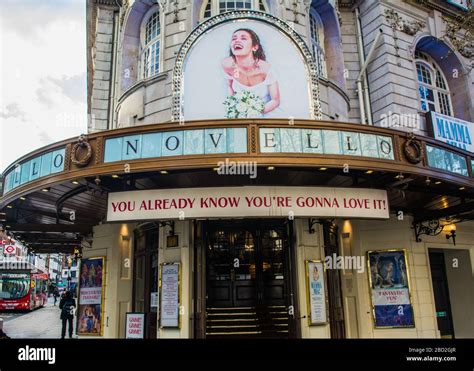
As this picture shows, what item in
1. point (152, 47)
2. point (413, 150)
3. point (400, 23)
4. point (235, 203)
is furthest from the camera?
point (400, 23)

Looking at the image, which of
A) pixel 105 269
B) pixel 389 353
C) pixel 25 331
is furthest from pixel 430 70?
pixel 25 331

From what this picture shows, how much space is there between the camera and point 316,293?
10422 millimetres

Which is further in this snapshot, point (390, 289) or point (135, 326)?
point (390, 289)

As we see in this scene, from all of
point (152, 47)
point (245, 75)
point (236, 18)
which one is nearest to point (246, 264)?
point (245, 75)

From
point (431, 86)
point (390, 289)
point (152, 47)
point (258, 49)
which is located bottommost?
point (390, 289)

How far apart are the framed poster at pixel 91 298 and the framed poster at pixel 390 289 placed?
8268 mm

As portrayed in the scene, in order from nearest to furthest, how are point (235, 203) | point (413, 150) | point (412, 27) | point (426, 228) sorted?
point (235, 203)
point (413, 150)
point (426, 228)
point (412, 27)

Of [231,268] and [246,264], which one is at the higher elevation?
[246,264]

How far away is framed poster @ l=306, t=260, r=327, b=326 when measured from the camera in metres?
10.2

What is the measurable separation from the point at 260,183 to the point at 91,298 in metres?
7.02

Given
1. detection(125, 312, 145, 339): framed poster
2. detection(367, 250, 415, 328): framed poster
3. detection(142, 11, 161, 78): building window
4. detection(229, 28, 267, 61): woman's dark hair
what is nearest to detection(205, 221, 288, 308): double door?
detection(125, 312, 145, 339): framed poster

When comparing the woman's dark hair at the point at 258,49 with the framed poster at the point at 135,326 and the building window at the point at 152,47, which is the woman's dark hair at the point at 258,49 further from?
the framed poster at the point at 135,326

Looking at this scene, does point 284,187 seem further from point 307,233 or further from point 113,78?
point 113,78

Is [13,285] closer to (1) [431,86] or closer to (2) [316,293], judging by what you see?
(2) [316,293]
